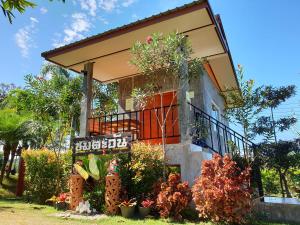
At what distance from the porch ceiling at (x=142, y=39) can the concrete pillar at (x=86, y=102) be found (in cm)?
37

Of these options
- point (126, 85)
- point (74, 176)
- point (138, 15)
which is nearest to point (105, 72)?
point (126, 85)

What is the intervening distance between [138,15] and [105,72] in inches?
147

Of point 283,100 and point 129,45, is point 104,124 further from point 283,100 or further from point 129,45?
point 283,100

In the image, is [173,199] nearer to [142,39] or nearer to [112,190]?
[112,190]

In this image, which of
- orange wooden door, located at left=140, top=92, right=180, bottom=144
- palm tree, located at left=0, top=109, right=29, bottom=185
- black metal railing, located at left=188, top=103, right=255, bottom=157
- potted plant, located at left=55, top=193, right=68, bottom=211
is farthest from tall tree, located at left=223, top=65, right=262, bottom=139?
palm tree, located at left=0, top=109, right=29, bottom=185

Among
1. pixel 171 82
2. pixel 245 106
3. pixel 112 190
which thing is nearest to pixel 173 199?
pixel 112 190

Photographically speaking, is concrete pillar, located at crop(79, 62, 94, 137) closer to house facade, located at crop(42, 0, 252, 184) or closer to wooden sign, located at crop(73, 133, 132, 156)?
house facade, located at crop(42, 0, 252, 184)

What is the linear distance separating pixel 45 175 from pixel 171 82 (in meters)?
4.88

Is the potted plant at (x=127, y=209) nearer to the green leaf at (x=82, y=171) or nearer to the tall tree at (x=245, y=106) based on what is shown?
the green leaf at (x=82, y=171)

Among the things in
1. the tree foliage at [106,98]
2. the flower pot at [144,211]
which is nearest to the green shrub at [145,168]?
the flower pot at [144,211]

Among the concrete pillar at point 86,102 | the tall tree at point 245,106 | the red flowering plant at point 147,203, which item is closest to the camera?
the red flowering plant at point 147,203

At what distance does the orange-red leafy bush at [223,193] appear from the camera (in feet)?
16.7

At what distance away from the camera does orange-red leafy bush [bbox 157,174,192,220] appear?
19.0 ft

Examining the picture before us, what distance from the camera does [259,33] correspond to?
14078 mm
